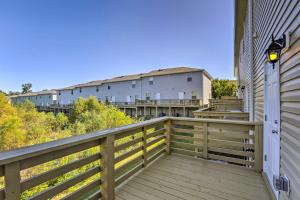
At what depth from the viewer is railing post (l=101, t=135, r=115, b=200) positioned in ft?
6.70

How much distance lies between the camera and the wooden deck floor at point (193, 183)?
7.44ft

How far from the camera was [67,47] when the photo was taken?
2170 cm

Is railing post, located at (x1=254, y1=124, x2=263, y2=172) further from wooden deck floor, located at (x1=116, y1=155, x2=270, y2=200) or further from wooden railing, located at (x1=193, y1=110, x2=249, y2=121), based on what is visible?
wooden railing, located at (x1=193, y1=110, x2=249, y2=121)

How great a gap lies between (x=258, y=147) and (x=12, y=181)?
351 cm

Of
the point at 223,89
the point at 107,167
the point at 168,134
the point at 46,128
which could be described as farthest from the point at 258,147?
the point at 223,89

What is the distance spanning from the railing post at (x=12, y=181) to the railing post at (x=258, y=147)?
3431 mm

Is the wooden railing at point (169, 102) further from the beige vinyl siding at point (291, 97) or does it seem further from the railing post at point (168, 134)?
the beige vinyl siding at point (291, 97)

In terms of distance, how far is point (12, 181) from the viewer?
1166mm

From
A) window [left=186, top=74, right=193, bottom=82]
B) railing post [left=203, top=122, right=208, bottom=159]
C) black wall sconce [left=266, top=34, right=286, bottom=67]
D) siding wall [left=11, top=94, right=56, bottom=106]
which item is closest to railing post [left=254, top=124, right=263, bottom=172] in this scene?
railing post [left=203, top=122, right=208, bottom=159]

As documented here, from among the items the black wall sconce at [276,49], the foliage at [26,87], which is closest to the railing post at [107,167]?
the black wall sconce at [276,49]

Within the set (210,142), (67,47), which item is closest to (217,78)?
(67,47)

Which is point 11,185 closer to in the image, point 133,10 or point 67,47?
point 133,10

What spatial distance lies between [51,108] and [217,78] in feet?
112

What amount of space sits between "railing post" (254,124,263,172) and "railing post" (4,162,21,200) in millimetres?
3431
